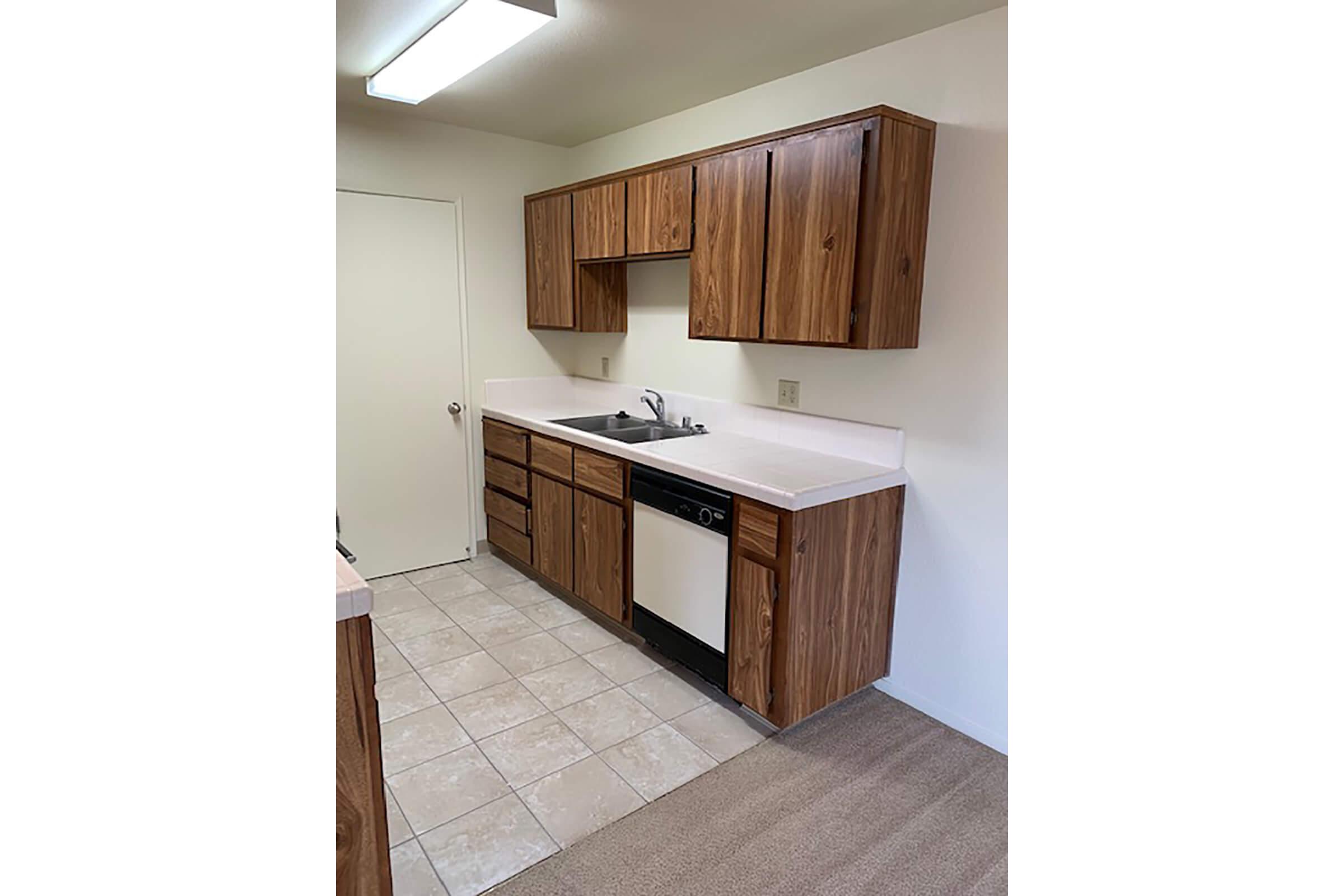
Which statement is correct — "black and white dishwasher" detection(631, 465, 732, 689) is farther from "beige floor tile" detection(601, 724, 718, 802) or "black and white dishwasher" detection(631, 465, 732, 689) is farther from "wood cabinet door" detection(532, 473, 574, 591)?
"wood cabinet door" detection(532, 473, 574, 591)

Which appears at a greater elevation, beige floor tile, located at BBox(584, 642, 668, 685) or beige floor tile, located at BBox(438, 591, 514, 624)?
beige floor tile, located at BBox(438, 591, 514, 624)

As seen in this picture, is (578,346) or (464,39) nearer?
(464,39)

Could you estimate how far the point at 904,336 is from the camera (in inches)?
92.7

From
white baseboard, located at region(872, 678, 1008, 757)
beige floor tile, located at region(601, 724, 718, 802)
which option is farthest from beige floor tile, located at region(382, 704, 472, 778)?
white baseboard, located at region(872, 678, 1008, 757)

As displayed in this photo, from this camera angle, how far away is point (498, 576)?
381 cm

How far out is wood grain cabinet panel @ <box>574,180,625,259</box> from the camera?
10.6ft

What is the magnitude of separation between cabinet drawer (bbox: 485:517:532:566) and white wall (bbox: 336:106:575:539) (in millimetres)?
93

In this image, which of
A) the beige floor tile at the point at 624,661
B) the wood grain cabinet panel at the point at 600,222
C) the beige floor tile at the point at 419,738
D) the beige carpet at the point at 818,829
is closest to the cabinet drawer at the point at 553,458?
the beige floor tile at the point at 624,661

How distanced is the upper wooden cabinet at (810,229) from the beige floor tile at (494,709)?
60.9 inches
